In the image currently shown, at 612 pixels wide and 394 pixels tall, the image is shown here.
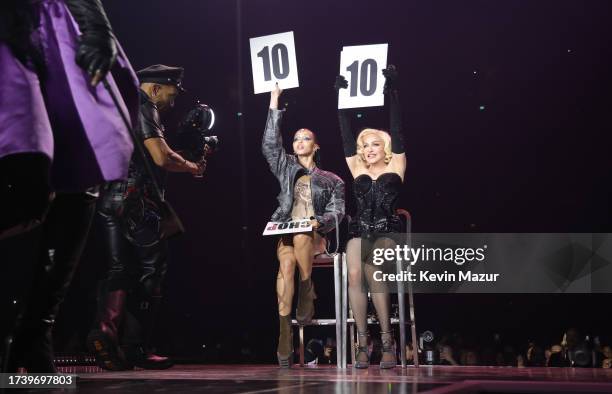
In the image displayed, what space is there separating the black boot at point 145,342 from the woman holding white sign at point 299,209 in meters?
0.77

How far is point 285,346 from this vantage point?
436 cm

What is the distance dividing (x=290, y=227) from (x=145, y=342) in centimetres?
112

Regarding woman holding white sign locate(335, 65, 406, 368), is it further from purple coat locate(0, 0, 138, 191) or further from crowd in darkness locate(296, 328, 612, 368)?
purple coat locate(0, 0, 138, 191)

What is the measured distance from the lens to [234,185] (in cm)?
634

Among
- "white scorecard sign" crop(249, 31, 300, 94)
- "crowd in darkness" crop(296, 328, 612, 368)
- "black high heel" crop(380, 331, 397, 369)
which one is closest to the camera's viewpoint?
"black high heel" crop(380, 331, 397, 369)

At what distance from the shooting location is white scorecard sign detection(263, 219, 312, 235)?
14.6ft

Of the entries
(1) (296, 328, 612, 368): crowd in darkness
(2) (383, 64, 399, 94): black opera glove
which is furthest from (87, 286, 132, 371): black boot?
(1) (296, 328, 612, 368): crowd in darkness

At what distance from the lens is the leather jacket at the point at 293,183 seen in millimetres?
4648

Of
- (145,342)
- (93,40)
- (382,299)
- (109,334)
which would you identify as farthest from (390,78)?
(93,40)

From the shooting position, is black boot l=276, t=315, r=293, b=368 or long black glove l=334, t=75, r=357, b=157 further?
long black glove l=334, t=75, r=357, b=157

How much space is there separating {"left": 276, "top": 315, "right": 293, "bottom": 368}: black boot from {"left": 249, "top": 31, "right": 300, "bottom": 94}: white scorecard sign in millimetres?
1588

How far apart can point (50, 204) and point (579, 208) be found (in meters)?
5.09

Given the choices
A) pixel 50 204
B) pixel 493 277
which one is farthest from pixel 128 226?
pixel 493 277

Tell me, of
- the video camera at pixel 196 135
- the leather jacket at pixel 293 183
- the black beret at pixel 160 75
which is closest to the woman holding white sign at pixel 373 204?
the leather jacket at pixel 293 183
